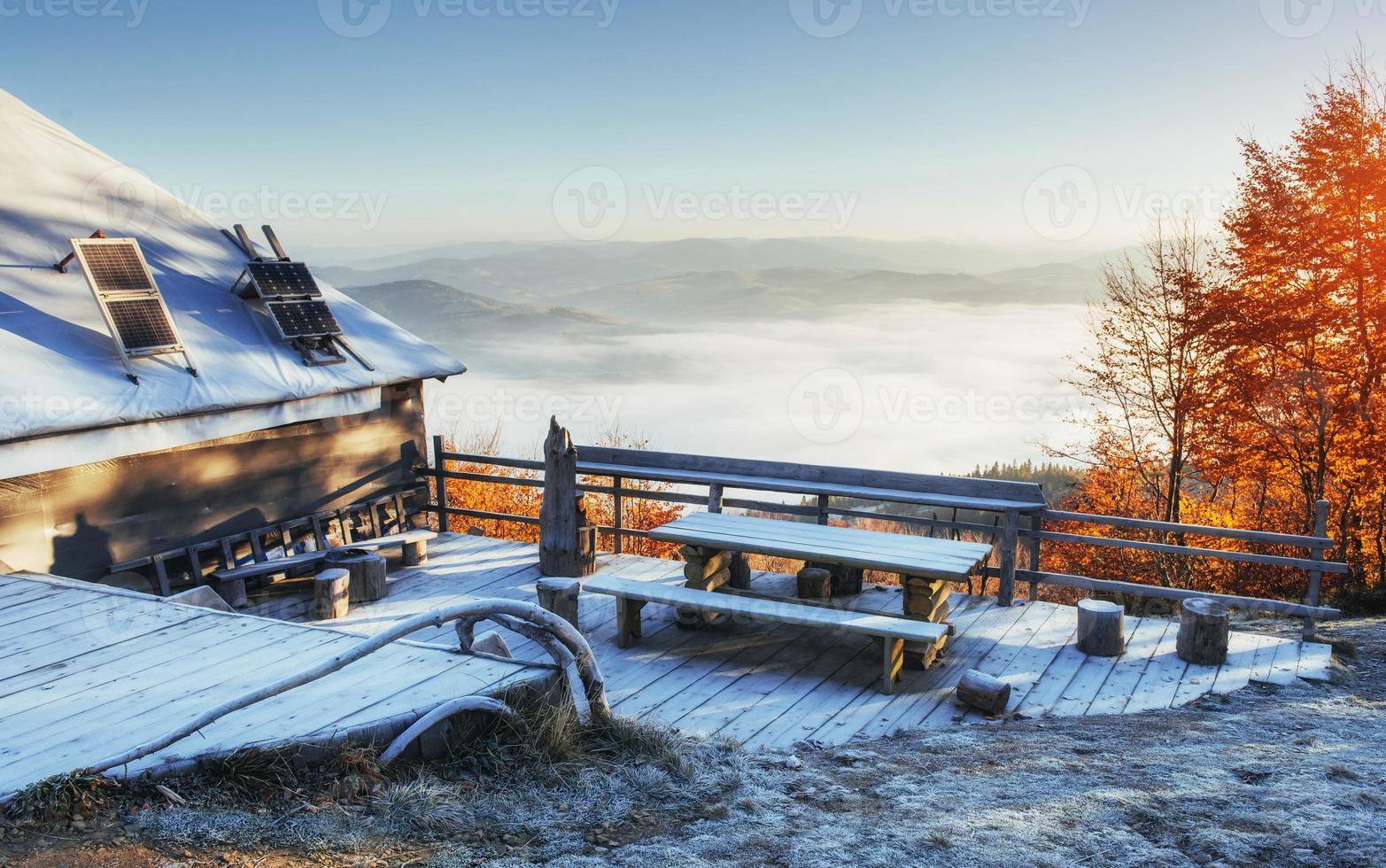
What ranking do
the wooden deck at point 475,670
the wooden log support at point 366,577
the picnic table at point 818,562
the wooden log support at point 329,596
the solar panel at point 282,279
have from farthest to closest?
Result: the solar panel at point 282,279, the wooden log support at point 366,577, the wooden log support at point 329,596, the picnic table at point 818,562, the wooden deck at point 475,670

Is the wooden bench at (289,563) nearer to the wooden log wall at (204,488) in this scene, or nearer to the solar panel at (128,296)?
the wooden log wall at (204,488)

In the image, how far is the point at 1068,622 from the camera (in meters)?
7.86

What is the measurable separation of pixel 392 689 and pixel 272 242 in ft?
25.5

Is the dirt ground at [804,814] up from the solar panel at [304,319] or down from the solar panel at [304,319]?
down

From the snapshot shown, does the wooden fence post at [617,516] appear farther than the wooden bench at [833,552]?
Yes

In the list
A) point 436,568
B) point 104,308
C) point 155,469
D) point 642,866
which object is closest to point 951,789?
point 642,866

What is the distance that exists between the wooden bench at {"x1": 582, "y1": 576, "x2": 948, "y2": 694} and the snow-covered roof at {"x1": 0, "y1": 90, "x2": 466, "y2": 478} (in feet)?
12.1

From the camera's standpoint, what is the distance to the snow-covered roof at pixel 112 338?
7355 mm

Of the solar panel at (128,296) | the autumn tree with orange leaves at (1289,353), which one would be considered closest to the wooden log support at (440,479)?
the solar panel at (128,296)

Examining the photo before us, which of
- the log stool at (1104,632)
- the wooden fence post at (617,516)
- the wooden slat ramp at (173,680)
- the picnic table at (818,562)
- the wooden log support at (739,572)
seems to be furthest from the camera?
the wooden fence post at (617,516)

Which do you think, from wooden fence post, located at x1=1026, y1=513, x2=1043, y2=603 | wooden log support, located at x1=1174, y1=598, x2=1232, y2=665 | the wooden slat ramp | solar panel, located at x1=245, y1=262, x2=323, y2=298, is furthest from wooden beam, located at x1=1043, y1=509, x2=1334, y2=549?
solar panel, located at x1=245, y1=262, x2=323, y2=298

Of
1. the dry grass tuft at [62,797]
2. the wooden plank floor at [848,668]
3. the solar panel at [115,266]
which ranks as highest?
the solar panel at [115,266]

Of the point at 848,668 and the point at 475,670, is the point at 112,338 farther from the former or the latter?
the point at 848,668

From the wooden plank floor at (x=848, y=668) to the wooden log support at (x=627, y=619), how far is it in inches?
3.6
